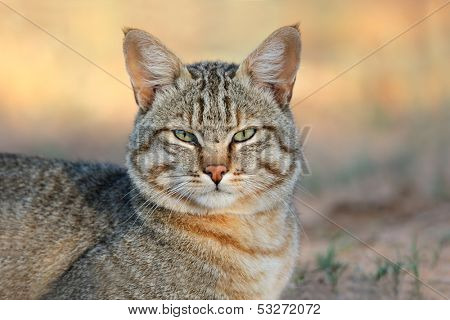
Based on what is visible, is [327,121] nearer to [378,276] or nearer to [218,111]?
[378,276]

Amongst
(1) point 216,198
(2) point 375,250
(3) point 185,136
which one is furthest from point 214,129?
(2) point 375,250

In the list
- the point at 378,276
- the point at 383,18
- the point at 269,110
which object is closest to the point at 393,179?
the point at 383,18

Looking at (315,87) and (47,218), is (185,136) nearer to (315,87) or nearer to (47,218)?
(47,218)

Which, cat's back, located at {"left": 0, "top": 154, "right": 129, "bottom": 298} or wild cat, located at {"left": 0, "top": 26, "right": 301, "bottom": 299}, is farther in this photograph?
cat's back, located at {"left": 0, "top": 154, "right": 129, "bottom": 298}

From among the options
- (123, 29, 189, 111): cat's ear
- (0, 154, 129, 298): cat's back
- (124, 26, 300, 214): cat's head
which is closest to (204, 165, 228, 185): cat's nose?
(124, 26, 300, 214): cat's head

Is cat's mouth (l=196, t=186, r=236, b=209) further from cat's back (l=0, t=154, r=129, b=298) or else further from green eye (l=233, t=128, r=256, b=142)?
cat's back (l=0, t=154, r=129, b=298)
